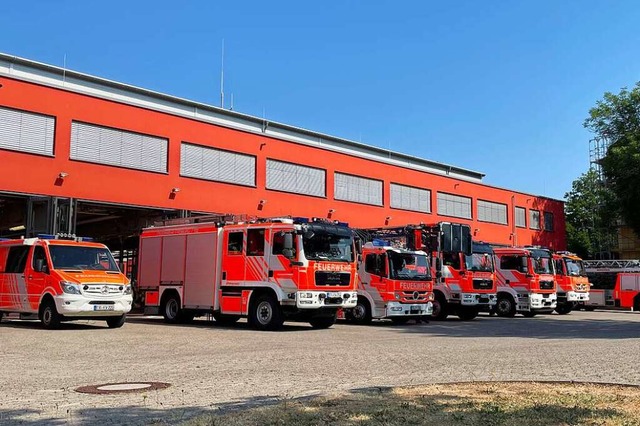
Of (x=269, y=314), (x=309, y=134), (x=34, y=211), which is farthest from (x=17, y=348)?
(x=309, y=134)

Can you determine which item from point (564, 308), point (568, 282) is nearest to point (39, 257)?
point (568, 282)

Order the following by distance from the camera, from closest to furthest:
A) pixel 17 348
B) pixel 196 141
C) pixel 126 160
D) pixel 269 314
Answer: pixel 17 348 → pixel 269 314 → pixel 126 160 → pixel 196 141

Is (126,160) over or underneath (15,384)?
over

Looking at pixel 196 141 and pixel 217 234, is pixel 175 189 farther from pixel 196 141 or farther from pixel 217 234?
pixel 217 234

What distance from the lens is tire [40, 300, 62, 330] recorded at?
16.5 meters

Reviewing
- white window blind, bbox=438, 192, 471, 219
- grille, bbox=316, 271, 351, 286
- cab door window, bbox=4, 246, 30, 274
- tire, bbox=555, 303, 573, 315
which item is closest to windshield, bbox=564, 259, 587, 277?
tire, bbox=555, 303, 573, 315

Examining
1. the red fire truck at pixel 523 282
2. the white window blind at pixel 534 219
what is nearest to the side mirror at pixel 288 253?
the red fire truck at pixel 523 282

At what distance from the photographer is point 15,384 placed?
26.7 feet

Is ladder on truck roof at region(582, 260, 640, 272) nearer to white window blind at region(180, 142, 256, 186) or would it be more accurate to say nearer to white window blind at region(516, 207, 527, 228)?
white window blind at region(516, 207, 527, 228)

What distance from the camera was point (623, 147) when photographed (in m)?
32.4

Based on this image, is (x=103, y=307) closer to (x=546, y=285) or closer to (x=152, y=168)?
(x=152, y=168)

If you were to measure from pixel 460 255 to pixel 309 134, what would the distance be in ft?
61.8

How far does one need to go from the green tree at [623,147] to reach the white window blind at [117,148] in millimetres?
21408

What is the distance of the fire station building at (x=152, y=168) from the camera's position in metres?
24.4
